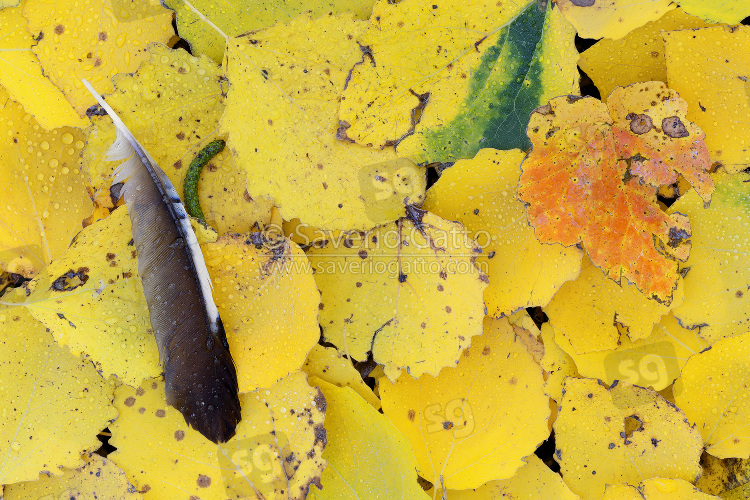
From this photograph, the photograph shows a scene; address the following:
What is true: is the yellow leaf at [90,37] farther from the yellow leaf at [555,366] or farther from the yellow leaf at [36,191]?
the yellow leaf at [555,366]

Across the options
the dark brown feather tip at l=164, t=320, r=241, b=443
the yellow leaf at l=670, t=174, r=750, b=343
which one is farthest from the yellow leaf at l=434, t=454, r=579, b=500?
the dark brown feather tip at l=164, t=320, r=241, b=443

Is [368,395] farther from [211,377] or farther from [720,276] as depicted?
[720,276]

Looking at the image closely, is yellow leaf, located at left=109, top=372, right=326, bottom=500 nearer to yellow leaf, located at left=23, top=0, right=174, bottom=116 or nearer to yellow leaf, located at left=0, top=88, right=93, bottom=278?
yellow leaf, located at left=0, top=88, right=93, bottom=278

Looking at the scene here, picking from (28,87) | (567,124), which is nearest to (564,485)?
(567,124)

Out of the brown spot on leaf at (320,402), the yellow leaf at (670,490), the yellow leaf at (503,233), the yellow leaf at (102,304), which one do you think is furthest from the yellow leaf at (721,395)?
the yellow leaf at (102,304)

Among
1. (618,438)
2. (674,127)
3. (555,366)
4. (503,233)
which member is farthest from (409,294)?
(674,127)

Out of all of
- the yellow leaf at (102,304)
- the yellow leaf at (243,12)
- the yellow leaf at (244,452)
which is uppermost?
A: the yellow leaf at (243,12)

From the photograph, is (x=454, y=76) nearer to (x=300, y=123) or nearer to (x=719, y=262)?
(x=300, y=123)

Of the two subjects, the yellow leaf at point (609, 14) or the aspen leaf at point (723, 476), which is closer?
the yellow leaf at point (609, 14)
